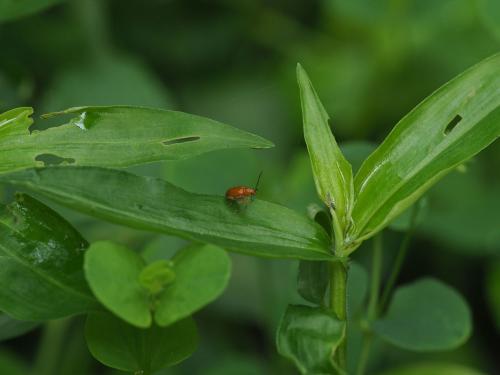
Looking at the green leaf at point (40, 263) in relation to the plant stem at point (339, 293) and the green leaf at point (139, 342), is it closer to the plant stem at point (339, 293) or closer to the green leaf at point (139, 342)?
the green leaf at point (139, 342)

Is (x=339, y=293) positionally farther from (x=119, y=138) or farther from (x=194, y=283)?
(x=119, y=138)

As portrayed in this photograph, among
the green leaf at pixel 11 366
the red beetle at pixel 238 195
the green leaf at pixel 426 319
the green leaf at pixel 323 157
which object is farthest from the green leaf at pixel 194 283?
the green leaf at pixel 11 366

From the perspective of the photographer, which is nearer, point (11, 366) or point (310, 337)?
point (310, 337)

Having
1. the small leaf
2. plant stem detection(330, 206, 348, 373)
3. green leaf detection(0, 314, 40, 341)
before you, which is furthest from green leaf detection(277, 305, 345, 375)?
green leaf detection(0, 314, 40, 341)

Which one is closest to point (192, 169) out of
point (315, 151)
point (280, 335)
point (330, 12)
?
point (315, 151)

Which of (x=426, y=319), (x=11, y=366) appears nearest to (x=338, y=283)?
(x=426, y=319)

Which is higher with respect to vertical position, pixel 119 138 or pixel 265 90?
pixel 265 90

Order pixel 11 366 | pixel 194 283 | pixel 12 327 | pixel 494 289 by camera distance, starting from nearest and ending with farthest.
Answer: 1. pixel 194 283
2. pixel 12 327
3. pixel 11 366
4. pixel 494 289
